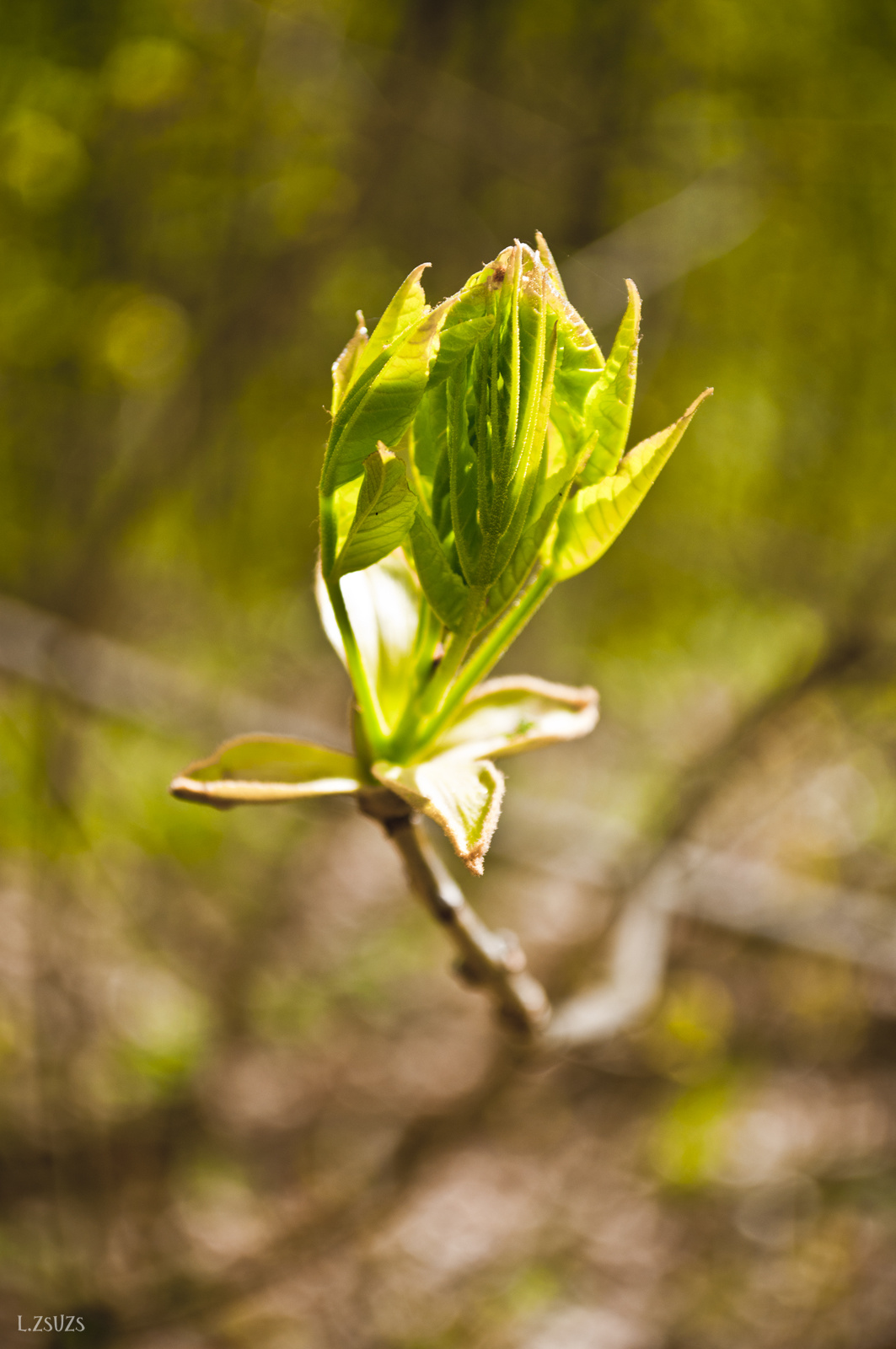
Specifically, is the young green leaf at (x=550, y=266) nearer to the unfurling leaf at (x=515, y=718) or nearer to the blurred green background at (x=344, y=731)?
the unfurling leaf at (x=515, y=718)

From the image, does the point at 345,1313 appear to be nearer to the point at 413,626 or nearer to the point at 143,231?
the point at 413,626

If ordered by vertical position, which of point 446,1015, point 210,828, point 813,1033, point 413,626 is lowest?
point 446,1015

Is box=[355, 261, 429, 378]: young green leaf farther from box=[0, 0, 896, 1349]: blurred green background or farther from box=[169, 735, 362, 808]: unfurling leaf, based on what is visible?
box=[0, 0, 896, 1349]: blurred green background

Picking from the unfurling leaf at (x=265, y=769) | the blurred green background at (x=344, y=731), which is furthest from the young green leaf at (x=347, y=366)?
the blurred green background at (x=344, y=731)

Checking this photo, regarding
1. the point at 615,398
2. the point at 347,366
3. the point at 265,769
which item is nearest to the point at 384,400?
the point at 347,366

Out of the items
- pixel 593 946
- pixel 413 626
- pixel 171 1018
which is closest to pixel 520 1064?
pixel 413 626

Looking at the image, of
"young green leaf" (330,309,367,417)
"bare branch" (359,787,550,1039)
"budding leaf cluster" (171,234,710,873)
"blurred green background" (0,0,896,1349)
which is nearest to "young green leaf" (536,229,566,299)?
"budding leaf cluster" (171,234,710,873)

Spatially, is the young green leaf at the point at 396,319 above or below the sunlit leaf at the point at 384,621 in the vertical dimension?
above
